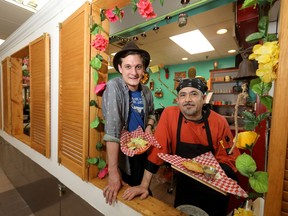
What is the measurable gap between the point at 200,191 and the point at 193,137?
39cm

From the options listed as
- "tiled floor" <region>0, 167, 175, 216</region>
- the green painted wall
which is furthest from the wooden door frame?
the green painted wall

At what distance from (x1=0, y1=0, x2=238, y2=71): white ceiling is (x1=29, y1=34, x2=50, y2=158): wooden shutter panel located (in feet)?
2.96

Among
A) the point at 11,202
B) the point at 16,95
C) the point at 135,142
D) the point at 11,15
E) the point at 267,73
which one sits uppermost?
the point at 11,15

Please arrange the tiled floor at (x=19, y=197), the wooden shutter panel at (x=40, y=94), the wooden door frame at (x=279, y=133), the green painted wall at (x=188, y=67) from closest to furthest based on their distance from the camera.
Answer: the wooden door frame at (x=279, y=133) → the wooden shutter panel at (x=40, y=94) → the tiled floor at (x=19, y=197) → the green painted wall at (x=188, y=67)

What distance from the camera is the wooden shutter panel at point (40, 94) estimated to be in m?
1.77

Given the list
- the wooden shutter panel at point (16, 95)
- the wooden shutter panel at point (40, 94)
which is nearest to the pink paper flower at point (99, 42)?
the wooden shutter panel at point (40, 94)

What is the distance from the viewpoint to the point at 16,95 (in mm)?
3029

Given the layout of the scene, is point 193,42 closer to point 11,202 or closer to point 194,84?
point 194,84

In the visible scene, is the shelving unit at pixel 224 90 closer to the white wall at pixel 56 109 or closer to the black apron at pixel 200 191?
the black apron at pixel 200 191

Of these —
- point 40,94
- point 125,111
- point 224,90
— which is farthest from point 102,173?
point 224,90

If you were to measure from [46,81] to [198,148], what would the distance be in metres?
1.63

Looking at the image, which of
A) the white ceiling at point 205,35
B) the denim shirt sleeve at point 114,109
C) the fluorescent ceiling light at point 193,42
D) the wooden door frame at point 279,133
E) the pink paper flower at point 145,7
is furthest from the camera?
the fluorescent ceiling light at point 193,42

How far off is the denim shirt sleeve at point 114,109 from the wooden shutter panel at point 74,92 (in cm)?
20

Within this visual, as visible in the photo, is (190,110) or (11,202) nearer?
(190,110)
